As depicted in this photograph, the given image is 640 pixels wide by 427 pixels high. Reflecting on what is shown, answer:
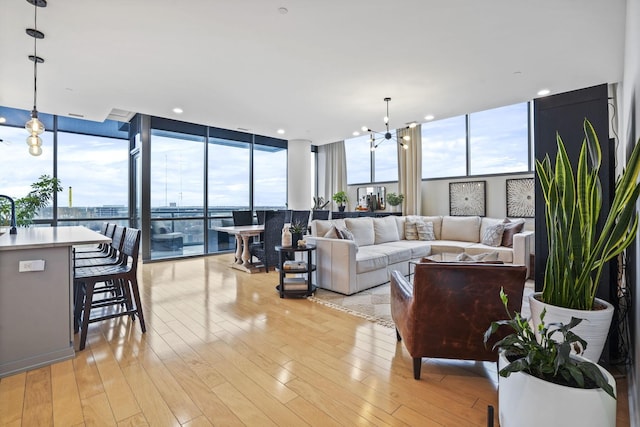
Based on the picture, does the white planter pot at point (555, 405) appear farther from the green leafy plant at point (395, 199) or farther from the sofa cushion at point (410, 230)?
the green leafy plant at point (395, 199)

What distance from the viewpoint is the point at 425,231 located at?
552 centimetres

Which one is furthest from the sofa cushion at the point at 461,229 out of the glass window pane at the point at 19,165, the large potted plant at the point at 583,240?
the glass window pane at the point at 19,165

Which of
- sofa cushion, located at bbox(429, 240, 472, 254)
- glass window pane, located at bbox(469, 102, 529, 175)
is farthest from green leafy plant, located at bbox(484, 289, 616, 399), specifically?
glass window pane, located at bbox(469, 102, 529, 175)

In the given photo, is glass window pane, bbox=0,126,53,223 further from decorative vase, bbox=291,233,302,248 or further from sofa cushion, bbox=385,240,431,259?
sofa cushion, bbox=385,240,431,259

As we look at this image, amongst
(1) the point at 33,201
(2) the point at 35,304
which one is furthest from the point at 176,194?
(2) the point at 35,304

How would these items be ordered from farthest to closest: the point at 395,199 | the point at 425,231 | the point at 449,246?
the point at 395,199 < the point at 425,231 < the point at 449,246

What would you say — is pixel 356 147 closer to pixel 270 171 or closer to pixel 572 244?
pixel 270 171

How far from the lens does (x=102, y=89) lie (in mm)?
4117

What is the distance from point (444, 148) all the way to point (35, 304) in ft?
21.8

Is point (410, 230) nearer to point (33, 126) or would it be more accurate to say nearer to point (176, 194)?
point (176, 194)

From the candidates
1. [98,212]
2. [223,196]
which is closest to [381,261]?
[223,196]

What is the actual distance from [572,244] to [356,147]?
6832 mm

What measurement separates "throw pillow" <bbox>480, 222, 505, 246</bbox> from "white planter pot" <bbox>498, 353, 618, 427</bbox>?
396 centimetres

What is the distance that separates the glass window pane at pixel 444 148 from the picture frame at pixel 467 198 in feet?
0.97
